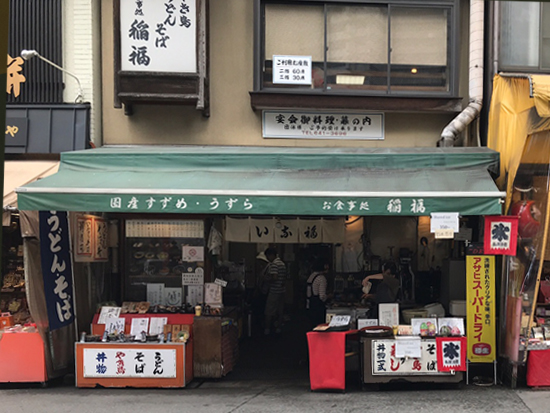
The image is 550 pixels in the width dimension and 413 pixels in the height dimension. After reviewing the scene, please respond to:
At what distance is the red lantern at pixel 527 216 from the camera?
354 inches

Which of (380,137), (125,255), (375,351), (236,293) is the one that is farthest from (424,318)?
(125,255)

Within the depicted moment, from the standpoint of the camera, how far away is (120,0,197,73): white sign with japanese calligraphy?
1038cm

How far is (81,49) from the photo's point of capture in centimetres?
1066

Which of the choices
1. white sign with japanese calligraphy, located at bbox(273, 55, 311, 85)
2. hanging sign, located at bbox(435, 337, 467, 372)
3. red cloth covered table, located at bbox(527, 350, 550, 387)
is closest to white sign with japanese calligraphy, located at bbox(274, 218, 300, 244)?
white sign with japanese calligraphy, located at bbox(273, 55, 311, 85)

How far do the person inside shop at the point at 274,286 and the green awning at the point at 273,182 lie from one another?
3312 mm

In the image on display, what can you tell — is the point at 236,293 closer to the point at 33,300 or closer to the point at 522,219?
the point at 33,300

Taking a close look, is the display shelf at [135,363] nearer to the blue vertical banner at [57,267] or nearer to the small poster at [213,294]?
the blue vertical banner at [57,267]

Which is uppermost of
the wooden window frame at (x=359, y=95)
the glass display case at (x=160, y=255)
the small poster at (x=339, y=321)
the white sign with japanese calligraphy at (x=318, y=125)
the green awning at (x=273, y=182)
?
the wooden window frame at (x=359, y=95)

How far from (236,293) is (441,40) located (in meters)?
6.94

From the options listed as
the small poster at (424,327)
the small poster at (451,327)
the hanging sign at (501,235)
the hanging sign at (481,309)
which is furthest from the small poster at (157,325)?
the hanging sign at (501,235)

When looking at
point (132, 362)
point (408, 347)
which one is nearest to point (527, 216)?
point (408, 347)

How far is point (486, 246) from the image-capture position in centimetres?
866

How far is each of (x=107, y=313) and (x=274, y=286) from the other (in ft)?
13.2

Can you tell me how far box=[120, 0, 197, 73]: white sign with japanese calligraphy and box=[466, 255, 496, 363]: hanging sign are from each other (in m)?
6.07
